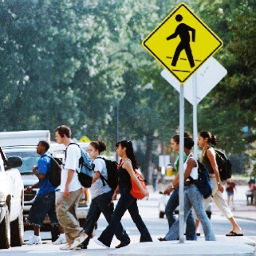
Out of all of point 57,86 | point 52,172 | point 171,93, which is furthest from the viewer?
point 57,86

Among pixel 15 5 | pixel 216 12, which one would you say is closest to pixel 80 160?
pixel 216 12

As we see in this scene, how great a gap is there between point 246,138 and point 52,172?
107 ft

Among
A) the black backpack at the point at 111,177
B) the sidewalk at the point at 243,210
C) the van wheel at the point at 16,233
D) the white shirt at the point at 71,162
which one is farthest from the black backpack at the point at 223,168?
the sidewalk at the point at 243,210

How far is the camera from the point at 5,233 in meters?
17.1

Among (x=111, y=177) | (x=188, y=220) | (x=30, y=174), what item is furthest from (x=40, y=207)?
(x=30, y=174)

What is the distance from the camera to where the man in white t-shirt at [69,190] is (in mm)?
16375

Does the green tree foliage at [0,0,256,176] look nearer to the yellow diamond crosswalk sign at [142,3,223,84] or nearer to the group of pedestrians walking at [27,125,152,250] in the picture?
the group of pedestrians walking at [27,125,152,250]

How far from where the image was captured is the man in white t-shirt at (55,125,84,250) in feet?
53.7

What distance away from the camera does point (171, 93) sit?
2386 inches

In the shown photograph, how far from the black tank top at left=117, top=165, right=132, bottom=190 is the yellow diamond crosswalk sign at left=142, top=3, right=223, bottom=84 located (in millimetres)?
2687

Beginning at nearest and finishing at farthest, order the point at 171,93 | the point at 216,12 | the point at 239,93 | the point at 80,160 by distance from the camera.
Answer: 1. the point at 80,160
2. the point at 239,93
3. the point at 216,12
4. the point at 171,93

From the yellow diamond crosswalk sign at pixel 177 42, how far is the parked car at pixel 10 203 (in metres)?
3.55

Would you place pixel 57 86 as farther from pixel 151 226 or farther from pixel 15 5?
pixel 151 226

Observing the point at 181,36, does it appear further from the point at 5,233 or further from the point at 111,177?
the point at 5,233
